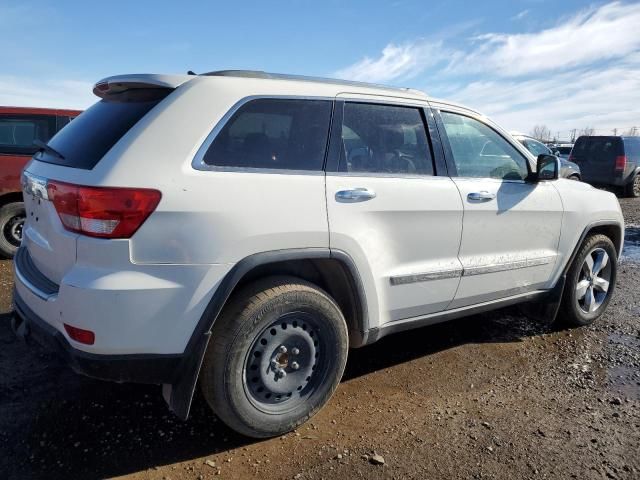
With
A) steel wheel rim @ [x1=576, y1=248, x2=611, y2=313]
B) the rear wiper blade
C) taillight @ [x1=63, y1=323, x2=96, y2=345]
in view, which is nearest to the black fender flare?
taillight @ [x1=63, y1=323, x2=96, y2=345]

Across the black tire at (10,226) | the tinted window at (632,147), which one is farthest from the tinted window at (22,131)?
the tinted window at (632,147)

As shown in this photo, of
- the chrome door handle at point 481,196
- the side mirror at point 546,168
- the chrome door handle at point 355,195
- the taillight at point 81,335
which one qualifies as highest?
the side mirror at point 546,168

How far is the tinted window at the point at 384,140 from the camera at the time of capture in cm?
288

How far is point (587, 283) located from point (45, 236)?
4.18m

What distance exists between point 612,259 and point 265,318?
3569 mm

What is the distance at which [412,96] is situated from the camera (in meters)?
3.27

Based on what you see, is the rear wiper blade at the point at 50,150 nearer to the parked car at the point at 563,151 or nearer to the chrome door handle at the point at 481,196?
the chrome door handle at the point at 481,196

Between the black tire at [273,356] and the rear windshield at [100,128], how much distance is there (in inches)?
37.9

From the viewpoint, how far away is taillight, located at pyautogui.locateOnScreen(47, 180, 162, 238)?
212 cm

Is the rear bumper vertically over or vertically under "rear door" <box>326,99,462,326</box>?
under

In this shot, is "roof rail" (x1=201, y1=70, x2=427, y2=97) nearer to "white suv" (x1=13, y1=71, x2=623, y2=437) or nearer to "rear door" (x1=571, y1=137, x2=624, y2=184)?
"white suv" (x1=13, y1=71, x2=623, y2=437)

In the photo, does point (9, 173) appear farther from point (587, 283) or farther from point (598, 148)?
point (598, 148)

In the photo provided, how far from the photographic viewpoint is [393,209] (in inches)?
113

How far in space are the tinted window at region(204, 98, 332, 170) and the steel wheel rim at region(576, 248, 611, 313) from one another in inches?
112
